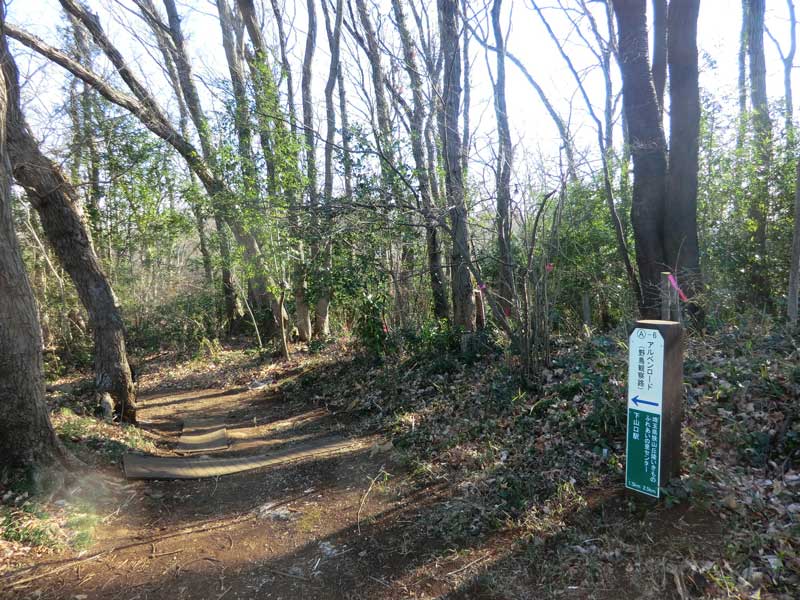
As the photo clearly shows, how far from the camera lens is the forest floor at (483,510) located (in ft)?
9.65

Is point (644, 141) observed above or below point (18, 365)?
above

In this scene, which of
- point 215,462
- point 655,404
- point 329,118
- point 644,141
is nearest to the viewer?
point 655,404

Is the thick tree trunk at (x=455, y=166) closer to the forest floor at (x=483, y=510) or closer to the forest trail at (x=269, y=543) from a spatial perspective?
the forest floor at (x=483, y=510)

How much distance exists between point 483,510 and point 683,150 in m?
6.07

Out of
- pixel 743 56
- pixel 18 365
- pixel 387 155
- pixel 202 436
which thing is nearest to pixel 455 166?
pixel 387 155

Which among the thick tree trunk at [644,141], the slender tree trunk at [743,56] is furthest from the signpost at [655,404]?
the slender tree trunk at [743,56]

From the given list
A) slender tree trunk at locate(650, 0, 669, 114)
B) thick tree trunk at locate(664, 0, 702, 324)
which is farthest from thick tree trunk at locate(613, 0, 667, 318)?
slender tree trunk at locate(650, 0, 669, 114)

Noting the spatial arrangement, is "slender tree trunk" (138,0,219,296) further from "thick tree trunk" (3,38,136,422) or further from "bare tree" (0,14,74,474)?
"bare tree" (0,14,74,474)

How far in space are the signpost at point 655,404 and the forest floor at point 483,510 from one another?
0.60 ft

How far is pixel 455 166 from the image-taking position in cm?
761

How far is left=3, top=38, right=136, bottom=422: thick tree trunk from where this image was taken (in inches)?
258

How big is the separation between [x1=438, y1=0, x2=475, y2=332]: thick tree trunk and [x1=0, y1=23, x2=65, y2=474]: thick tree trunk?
491 cm

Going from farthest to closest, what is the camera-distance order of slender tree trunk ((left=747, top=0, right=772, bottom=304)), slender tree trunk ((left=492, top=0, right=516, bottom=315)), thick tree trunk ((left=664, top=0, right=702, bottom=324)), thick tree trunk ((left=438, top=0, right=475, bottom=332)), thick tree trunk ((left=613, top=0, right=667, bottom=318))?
slender tree trunk ((left=747, top=0, right=772, bottom=304)) → thick tree trunk ((left=438, top=0, right=475, bottom=332)) → thick tree trunk ((left=613, top=0, right=667, bottom=318)) → thick tree trunk ((left=664, top=0, right=702, bottom=324)) → slender tree trunk ((left=492, top=0, right=516, bottom=315))

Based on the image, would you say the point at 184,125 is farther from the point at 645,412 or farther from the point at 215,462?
the point at 645,412
